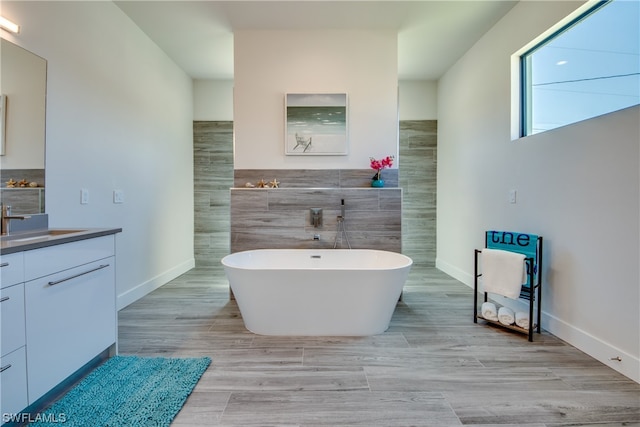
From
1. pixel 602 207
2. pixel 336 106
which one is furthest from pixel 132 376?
pixel 602 207

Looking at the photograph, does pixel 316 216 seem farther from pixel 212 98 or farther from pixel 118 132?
pixel 212 98

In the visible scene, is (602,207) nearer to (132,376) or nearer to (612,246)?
(612,246)

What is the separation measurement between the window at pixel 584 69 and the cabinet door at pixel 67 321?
3.40 meters

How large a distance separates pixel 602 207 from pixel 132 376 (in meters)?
3.15

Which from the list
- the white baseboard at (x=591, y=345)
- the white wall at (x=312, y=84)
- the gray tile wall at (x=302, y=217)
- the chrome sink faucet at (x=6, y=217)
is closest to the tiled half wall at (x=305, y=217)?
the gray tile wall at (x=302, y=217)

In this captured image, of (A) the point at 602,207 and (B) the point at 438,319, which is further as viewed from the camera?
(B) the point at 438,319

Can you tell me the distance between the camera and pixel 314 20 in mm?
3076

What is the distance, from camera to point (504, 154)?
9.84 ft

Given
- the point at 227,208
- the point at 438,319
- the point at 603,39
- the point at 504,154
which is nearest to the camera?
the point at 603,39

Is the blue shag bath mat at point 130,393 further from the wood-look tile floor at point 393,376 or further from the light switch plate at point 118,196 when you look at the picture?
the light switch plate at point 118,196

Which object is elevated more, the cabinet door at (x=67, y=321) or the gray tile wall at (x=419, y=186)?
the gray tile wall at (x=419, y=186)

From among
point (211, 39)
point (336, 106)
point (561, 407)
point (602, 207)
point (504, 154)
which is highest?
point (211, 39)

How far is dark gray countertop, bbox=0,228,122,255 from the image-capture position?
4.33 feet

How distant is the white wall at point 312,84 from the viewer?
326cm
